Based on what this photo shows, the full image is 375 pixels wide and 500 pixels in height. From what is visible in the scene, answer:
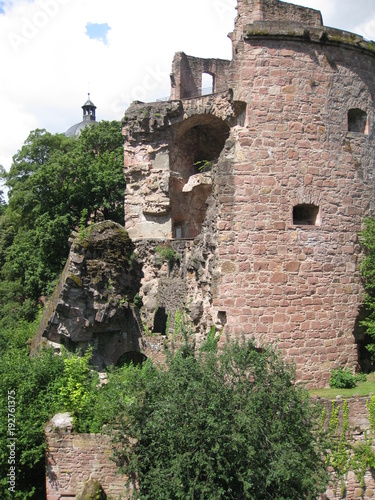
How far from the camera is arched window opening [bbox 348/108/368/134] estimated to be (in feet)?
36.9

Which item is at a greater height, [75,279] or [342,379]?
[75,279]

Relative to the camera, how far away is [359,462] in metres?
9.28

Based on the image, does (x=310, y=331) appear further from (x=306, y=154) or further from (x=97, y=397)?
(x=97, y=397)

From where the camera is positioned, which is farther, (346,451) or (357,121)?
(357,121)

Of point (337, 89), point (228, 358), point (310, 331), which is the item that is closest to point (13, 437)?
point (228, 358)

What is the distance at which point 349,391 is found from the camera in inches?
384

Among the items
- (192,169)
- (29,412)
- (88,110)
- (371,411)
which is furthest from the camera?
(88,110)

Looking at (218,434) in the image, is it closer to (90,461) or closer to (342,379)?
(90,461)

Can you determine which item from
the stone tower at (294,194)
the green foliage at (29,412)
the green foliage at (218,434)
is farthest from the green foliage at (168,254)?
the green foliage at (218,434)

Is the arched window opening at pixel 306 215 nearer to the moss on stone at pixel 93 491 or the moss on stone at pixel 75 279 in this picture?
the moss on stone at pixel 75 279

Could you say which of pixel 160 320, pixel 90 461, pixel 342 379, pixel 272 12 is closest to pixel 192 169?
pixel 160 320

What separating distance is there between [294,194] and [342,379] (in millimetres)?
3783

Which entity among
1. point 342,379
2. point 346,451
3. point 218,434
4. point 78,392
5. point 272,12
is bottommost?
point 346,451

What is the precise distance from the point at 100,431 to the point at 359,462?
4643 millimetres
